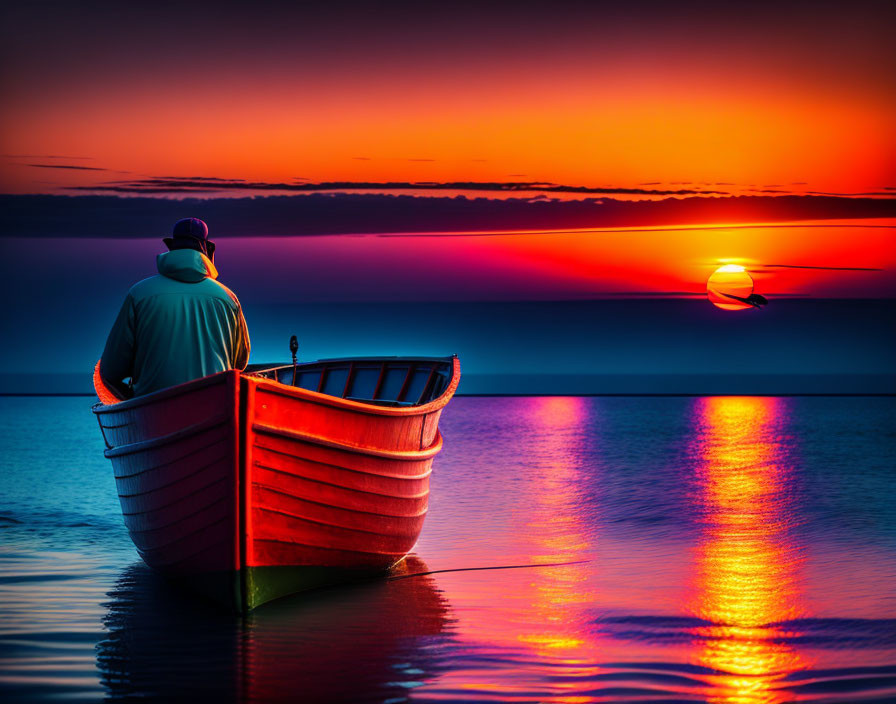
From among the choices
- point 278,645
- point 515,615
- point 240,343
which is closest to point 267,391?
point 240,343

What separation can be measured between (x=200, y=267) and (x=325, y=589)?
2713 millimetres

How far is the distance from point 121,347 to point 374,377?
484 centimetres

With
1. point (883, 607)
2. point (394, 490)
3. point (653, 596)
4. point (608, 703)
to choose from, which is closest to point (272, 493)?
point (394, 490)

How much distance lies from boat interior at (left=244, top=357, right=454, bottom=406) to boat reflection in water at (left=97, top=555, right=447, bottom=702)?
3.12 meters

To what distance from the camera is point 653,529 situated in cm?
1228

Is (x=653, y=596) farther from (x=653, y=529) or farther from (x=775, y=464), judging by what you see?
(x=775, y=464)

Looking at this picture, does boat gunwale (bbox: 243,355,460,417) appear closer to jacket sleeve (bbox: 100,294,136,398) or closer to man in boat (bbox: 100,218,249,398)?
man in boat (bbox: 100,218,249,398)

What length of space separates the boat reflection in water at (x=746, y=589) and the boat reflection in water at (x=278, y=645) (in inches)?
70.1

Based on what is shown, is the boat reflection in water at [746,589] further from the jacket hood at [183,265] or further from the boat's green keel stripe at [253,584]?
the jacket hood at [183,265]

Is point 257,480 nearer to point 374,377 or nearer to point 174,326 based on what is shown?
point 174,326

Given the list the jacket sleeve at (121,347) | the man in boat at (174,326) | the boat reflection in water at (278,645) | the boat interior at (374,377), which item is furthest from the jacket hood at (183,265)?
the boat interior at (374,377)

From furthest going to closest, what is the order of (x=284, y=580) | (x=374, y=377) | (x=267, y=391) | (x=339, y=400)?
(x=374, y=377) < (x=284, y=580) < (x=339, y=400) < (x=267, y=391)

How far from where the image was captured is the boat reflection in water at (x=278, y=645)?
530cm

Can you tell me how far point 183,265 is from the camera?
7.13 metres
